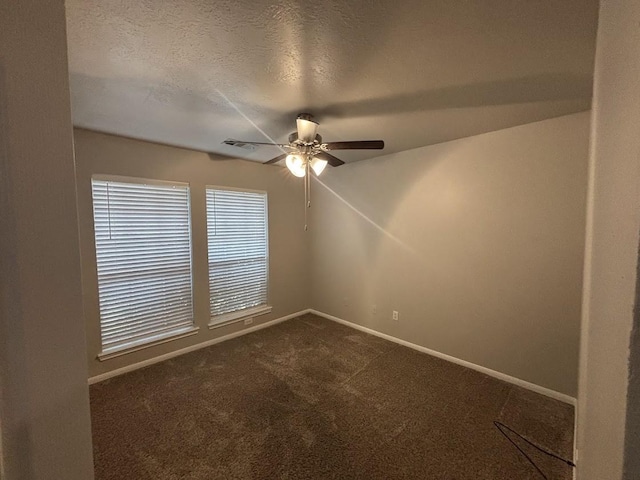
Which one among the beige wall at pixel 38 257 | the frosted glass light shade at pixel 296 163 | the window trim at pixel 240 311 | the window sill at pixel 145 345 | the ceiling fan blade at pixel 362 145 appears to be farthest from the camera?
the window trim at pixel 240 311

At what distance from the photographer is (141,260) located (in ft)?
8.86

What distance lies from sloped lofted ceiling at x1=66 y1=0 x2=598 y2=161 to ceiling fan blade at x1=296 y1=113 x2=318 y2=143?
3.5 inches

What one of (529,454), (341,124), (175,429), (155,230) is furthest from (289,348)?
(341,124)

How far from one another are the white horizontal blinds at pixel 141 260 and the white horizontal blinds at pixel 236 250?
1.02 feet

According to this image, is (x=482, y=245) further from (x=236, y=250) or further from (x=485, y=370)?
(x=236, y=250)

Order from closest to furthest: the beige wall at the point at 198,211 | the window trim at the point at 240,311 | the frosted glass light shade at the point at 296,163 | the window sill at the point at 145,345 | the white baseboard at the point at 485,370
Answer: the frosted glass light shade at the point at 296,163 → the white baseboard at the point at 485,370 → the beige wall at the point at 198,211 → the window sill at the point at 145,345 → the window trim at the point at 240,311

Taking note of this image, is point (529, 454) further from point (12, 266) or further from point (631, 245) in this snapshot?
point (12, 266)

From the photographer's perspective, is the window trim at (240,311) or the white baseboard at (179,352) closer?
the white baseboard at (179,352)

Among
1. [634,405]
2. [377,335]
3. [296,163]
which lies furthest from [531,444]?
[296,163]

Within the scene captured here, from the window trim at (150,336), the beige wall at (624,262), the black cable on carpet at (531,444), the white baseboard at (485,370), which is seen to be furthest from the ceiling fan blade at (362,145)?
the white baseboard at (485,370)

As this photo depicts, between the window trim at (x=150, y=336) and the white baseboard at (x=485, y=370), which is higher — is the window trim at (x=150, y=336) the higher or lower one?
the higher one

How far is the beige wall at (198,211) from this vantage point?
2.36 metres

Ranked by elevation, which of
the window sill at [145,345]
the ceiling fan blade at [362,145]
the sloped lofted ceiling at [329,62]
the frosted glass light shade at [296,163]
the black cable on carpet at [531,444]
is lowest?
the black cable on carpet at [531,444]

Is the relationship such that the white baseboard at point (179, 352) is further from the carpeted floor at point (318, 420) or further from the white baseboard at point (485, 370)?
the white baseboard at point (485, 370)
